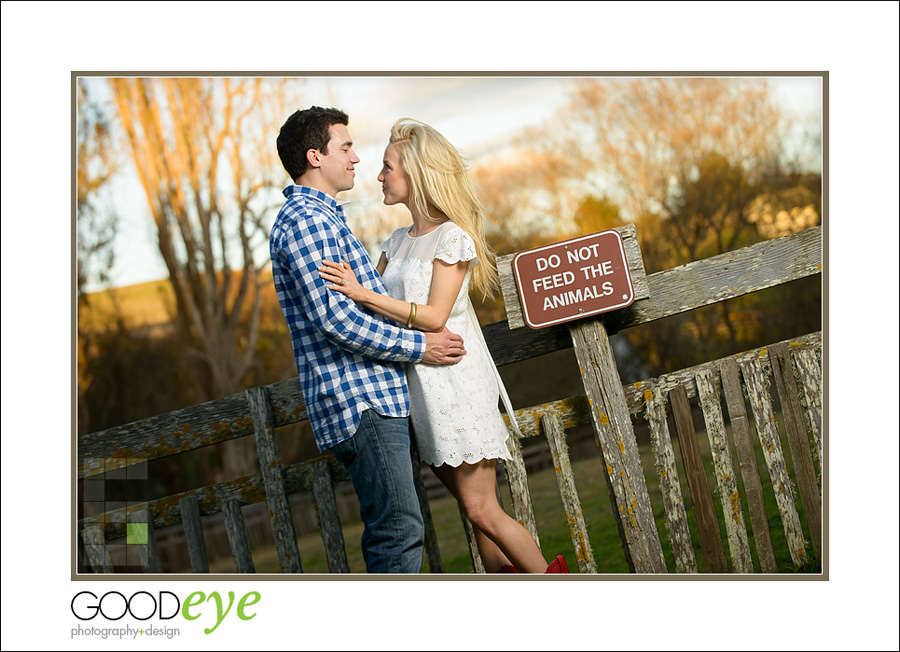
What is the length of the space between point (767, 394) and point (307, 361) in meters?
1.82

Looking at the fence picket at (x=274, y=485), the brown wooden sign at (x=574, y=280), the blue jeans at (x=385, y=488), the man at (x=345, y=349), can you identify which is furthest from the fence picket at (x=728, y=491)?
the fence picket at (x=274, y=485)

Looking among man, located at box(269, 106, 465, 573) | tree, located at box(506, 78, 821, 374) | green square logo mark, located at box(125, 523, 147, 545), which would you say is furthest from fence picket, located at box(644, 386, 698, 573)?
tree, located at box(506, 78, 821, 374)

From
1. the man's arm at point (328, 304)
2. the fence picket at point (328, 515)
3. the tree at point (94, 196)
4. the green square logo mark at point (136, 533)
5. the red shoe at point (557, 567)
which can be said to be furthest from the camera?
the tree at point (94, 196)

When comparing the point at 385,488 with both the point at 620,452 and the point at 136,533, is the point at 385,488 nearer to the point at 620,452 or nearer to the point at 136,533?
the point at 620,452

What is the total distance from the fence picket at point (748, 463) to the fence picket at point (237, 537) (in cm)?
203

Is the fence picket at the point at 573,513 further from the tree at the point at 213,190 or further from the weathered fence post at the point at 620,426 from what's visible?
the tree at the point at 213,190

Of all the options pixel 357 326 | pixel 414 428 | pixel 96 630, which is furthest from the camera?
pixel 96 630

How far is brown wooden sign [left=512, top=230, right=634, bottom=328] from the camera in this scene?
2.62 meters

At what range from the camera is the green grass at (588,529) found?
11.7 ft

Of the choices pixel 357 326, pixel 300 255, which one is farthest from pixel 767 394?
pixel 300 255

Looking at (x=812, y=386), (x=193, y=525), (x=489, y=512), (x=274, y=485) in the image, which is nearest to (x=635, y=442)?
(x=489, y=512)

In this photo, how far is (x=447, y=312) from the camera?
2332mm

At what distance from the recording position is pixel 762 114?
24.8ft

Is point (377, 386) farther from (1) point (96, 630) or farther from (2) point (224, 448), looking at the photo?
(2) point (224, 448)
